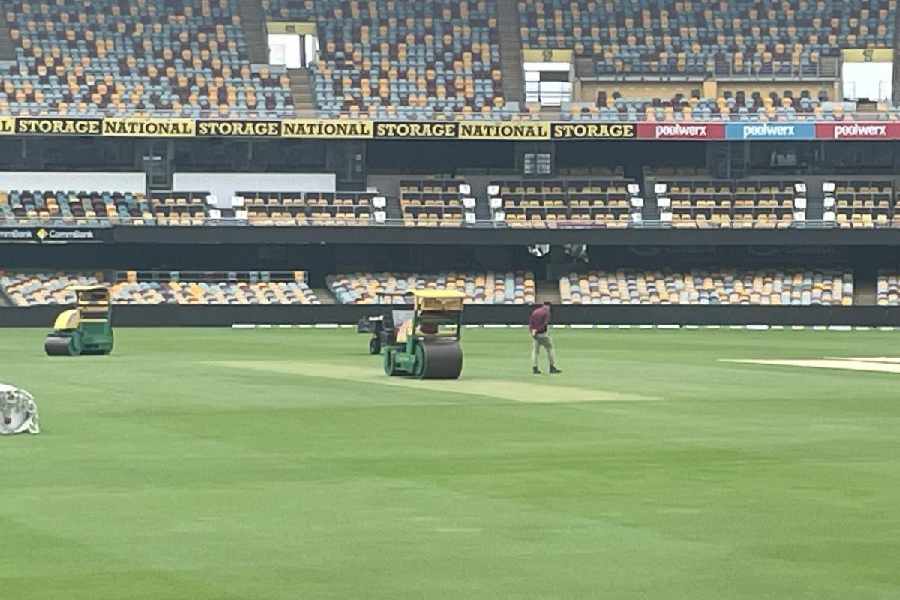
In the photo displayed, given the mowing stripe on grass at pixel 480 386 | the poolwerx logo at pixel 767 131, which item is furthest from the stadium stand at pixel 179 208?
the mowing stripe on grass at pixel 480 386

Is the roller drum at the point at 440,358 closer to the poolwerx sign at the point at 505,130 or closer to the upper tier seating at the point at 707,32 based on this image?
the poolwerx sign at the point at 505,130

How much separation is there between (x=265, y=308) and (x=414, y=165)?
11841 mm

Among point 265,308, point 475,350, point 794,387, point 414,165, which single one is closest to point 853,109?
point 414,165

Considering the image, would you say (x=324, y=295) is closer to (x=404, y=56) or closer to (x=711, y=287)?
(x=404, y=56)

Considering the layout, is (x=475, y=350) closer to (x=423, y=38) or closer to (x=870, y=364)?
(x=870, y=364)

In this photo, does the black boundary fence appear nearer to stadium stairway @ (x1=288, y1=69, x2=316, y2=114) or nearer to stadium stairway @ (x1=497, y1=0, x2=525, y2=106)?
stadium stairway @ (x1=288, y1=69, x2=316, y2=114)

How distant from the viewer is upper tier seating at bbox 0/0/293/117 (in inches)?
3036

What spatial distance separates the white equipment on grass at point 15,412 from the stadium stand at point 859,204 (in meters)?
56.2

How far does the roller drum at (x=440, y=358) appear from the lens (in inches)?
1388

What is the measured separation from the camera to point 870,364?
139 ft

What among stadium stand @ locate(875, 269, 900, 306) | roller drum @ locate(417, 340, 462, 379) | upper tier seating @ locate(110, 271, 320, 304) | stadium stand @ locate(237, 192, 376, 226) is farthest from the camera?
stadium stand @ locate(237, 192, 376, 226)

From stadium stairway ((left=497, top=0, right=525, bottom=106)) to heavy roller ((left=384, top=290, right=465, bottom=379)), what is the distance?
45.2 m

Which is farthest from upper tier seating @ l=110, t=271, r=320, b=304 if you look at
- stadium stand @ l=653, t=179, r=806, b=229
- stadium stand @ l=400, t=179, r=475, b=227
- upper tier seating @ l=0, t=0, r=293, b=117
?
stadium stand @ l=653, t=179, r=806, b=229

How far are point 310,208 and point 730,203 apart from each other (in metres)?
16.9
